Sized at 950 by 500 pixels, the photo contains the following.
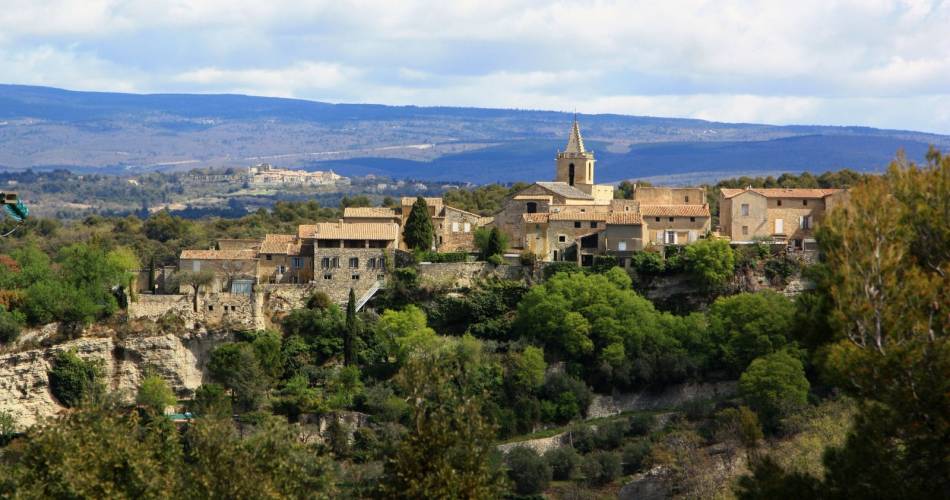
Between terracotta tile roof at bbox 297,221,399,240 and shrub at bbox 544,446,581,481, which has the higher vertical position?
terracotta tile roof at bbox 297,221,399,240

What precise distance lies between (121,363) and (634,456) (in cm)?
1602

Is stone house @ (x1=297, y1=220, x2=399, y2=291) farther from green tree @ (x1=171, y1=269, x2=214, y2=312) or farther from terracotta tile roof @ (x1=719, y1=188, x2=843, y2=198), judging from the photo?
terracotta tile roof @ (x1=719, y1=188, x2=843, y2=198)

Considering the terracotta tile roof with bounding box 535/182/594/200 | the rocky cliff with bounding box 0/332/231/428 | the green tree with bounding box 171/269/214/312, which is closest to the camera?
the rocky cliff with bounding box 0/332/231/428

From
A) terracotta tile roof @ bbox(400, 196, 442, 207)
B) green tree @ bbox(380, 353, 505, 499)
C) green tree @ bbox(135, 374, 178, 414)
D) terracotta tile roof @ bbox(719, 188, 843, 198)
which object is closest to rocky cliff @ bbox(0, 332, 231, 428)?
green tree @ bbox(135, 374, 178, 414)

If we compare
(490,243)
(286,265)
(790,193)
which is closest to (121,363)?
(286,265)

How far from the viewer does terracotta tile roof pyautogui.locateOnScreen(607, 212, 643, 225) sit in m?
52.3

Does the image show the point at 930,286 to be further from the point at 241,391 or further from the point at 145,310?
the point at 145,310

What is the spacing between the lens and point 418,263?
5228 centimetres

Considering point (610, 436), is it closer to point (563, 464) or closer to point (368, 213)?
point (563, 464)

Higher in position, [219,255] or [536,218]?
[536,218]

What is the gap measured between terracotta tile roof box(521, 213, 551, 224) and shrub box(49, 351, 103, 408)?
1425cm

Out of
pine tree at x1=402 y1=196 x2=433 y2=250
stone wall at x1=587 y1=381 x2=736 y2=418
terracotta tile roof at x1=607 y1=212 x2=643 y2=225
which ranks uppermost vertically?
terracotta tile roof at x1=607 y1=212 x2=643 y2=225

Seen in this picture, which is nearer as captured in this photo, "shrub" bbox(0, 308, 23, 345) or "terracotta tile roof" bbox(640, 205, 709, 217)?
"shrub" bbox(0, 308, 23, 345)

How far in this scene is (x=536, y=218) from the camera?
5366 cm
